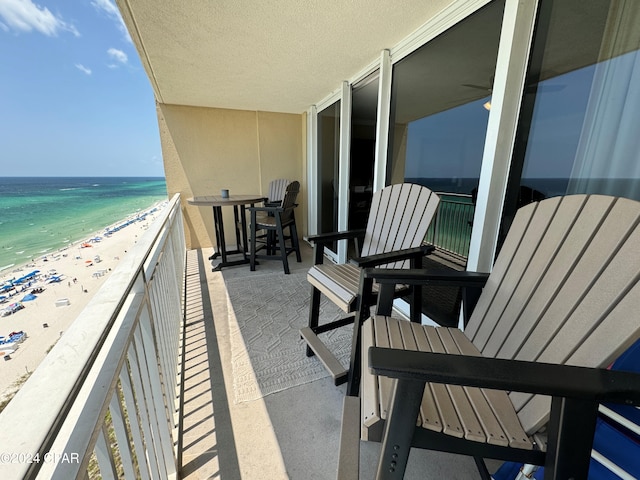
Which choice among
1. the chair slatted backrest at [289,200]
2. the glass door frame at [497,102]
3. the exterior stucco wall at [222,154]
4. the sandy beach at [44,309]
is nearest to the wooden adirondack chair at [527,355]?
the glass door frame at [497,102]

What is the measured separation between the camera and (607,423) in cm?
89

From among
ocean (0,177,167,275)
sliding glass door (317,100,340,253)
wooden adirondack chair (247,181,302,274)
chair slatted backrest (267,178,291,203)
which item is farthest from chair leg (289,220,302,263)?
ocean (0,177,167,275)

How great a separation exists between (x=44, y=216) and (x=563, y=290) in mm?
15918

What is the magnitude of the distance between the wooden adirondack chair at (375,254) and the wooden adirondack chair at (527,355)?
0.23 metres

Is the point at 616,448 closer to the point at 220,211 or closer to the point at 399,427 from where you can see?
the point at 399,427

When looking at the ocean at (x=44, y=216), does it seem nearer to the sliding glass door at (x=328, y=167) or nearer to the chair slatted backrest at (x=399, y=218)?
the sliding glass door at (x=328, y=167)

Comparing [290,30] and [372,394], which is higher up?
[290,30]

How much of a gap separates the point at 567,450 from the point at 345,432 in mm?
807

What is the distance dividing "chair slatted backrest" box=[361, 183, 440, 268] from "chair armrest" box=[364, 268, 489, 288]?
0.46 m

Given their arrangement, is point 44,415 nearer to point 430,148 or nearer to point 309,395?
point 309,395

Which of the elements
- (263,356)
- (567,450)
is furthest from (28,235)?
(567,450)

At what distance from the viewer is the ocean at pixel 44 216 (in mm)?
6734

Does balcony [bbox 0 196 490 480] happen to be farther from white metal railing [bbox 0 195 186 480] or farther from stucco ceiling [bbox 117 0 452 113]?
stucco ceiling [bbox 117 0 452 113]

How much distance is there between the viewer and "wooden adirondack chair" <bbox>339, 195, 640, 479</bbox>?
62 centimetres
